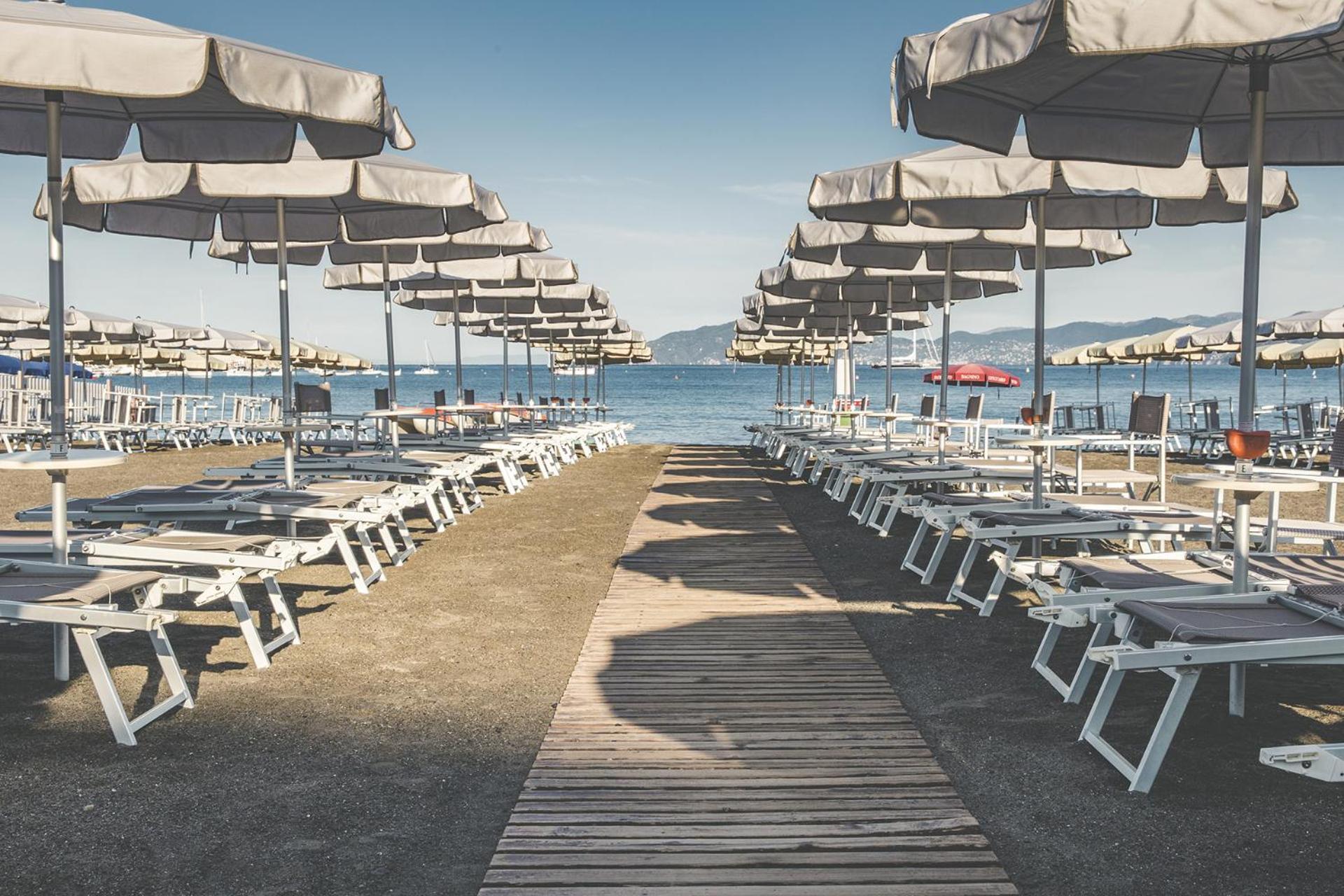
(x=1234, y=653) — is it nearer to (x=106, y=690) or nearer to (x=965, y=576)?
(x=965, y=576)

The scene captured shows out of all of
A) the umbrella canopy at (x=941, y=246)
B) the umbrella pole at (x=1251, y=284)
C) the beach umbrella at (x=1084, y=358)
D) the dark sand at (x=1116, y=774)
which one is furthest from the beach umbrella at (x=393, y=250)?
the beach umbrella at (x=1084, y=358)

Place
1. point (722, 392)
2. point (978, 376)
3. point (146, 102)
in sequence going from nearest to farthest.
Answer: point (146, 102), point (978, 376), point (722, 392)

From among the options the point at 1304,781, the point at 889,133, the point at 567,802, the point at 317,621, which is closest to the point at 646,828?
the point at 567,802

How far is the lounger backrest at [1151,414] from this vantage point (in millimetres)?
6105

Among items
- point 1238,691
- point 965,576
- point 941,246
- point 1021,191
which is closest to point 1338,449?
point 1238,691

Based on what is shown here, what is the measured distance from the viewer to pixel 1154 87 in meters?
4.49

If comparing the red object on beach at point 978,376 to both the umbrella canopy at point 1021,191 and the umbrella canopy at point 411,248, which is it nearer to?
the umbrella canopy at point 411,248

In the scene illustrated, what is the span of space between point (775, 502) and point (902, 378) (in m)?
119

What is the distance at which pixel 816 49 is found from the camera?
1538cm

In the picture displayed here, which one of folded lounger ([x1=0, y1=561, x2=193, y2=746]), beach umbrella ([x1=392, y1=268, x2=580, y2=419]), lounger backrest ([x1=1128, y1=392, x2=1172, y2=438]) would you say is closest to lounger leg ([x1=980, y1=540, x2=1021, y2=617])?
lounger backrest ([x1=1128, y1=392, x2=1172, y2=438])

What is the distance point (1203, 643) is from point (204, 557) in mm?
3647

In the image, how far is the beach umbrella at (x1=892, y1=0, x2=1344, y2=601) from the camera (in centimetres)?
296

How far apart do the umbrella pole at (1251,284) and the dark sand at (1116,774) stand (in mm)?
535

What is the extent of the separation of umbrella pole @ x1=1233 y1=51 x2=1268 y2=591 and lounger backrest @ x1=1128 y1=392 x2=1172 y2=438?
8.05ft
